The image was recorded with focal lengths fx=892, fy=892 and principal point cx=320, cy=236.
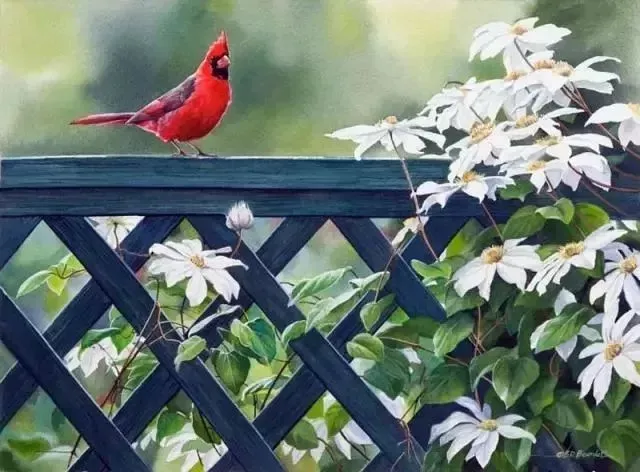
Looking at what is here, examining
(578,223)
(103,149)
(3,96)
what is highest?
(3,96)

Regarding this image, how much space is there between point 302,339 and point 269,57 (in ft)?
1.30

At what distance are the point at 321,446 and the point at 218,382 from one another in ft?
0.59

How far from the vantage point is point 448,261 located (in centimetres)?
117

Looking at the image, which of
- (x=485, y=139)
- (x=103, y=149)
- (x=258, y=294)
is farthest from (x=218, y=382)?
(x=485, y=139)

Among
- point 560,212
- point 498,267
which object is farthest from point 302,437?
point 560,212

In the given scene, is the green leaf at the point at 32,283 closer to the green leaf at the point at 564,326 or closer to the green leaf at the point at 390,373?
the green leaf at the point at 390,373

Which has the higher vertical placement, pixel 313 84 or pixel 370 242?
pixel 313 84

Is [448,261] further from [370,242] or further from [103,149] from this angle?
[103,149]

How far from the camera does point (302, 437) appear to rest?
122 cm

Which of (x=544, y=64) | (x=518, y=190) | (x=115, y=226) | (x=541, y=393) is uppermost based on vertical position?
(x=115, y=226)

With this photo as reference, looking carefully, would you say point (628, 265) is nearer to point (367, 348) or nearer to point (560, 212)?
point (560, 212)

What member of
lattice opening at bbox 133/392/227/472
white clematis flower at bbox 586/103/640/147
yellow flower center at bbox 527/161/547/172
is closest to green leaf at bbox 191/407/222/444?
lattice opening at bbox 133/392/227/472

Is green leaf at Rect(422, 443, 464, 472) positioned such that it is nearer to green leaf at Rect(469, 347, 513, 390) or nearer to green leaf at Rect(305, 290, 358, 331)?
green leaf at Rect(469, 347, 513, 390)

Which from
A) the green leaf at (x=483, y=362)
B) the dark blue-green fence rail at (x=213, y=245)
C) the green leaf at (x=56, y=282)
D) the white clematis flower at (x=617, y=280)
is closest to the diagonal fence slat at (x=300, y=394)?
the dark blue-green fence rail at (x=213, y=245)
